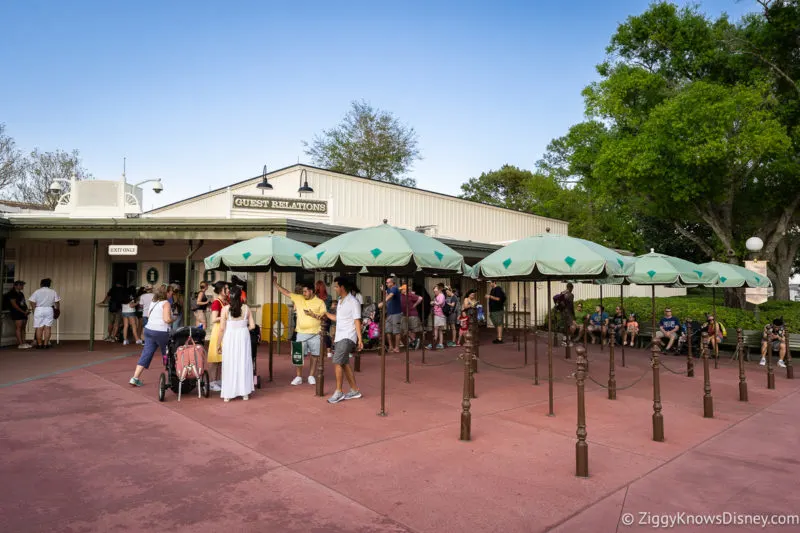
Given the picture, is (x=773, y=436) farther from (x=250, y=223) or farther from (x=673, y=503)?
(x=250, y=223)

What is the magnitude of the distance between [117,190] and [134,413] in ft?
32.3

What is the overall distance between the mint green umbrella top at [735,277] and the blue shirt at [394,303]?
7326 millimetres

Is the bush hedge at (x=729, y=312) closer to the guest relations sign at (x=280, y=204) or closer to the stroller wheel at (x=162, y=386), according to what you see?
the guest relations sign at (x=280, y=204)

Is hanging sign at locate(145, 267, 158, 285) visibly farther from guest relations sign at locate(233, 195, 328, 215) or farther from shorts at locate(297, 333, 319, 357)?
shorts at locate(297, 333, 319, 357)

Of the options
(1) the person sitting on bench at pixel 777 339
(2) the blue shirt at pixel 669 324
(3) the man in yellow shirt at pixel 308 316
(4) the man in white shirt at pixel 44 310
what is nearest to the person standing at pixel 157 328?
(3) the man in yellow shirt at pixel 308 316

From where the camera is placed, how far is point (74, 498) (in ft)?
13.4

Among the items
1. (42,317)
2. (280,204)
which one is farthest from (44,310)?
(280,204)

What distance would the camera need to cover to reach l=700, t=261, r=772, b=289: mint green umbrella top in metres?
11.9

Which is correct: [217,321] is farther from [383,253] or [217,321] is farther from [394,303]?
[394,303]

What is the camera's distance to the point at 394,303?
12.7m

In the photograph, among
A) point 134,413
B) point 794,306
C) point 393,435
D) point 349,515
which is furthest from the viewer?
point 794,306

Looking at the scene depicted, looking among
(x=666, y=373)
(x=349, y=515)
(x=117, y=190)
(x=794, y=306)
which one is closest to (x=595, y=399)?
(x=666, y=373)

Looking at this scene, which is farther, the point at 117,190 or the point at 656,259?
the point at 117,190

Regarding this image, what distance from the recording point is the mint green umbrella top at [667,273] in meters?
10.7
